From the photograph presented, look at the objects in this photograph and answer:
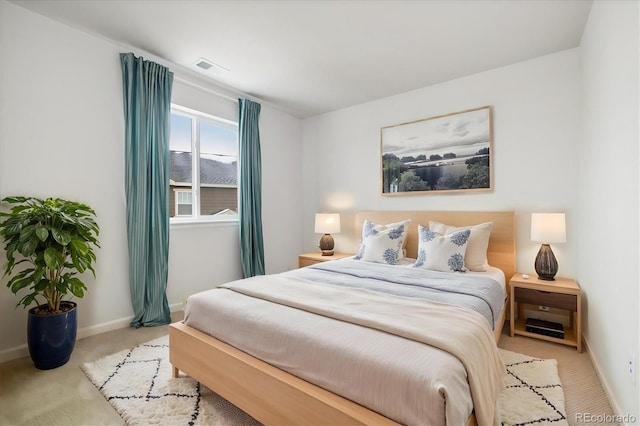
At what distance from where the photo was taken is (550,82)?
2.85 metres

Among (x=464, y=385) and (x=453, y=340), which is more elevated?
(x=453, y=340)

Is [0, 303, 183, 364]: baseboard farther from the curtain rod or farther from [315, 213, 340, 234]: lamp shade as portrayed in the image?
the curtain rod

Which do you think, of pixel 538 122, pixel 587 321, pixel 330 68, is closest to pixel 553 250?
pixel 587 321

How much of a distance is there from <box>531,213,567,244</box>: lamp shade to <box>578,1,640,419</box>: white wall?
0.15 meters

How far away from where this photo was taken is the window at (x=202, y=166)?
11.3 ft

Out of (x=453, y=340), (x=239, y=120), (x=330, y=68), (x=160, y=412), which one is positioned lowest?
(x=160, y=412)

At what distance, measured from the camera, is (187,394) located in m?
1.82

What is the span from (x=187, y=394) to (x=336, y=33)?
2.85 meters

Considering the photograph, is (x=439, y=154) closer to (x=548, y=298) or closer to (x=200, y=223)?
(x=548, y=298)

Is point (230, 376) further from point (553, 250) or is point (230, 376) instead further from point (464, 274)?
point (553, 250)

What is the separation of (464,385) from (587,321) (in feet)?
6.83

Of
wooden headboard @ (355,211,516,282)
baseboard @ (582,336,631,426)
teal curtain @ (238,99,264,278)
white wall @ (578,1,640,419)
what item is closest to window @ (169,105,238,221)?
teal curtain @ (238,99,264,278)

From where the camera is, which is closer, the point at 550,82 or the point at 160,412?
the point at 160,412

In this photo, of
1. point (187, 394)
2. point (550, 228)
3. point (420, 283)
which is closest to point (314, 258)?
point (420, 283)
